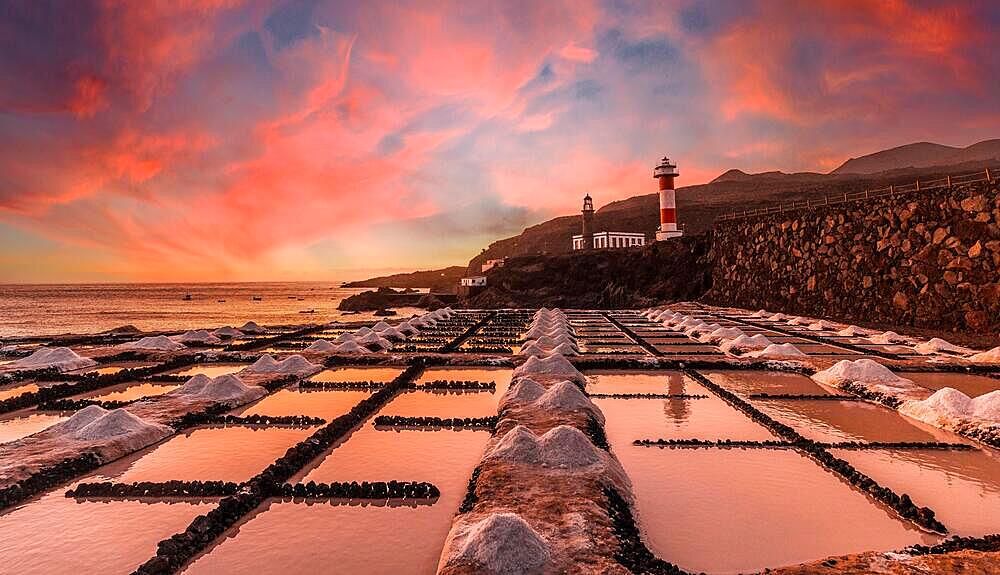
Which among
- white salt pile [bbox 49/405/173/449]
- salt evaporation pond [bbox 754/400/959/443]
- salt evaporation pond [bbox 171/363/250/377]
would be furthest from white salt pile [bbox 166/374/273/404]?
salt evaporation pond [bbox 754/400/959/443]

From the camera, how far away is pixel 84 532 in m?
5.94

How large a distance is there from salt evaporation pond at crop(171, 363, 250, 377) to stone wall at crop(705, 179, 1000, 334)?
→ 86.3 feet

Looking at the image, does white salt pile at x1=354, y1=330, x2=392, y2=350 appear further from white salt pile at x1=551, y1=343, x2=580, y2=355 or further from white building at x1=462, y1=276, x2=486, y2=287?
white building at x1=462, y1=276, x2=486, y2=287

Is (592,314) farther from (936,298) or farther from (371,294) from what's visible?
(371,294)

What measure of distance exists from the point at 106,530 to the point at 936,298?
27162 mm

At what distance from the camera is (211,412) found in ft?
34.9

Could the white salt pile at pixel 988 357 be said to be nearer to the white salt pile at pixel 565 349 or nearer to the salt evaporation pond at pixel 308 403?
the white salt pile at pixel 565 349

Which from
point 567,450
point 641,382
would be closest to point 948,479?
point 567,450

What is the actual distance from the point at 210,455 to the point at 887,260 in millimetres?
27750

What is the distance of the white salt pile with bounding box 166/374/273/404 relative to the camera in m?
11.5

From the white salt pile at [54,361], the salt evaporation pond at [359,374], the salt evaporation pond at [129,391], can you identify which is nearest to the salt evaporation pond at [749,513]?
the salt evaporation pond at [359,374]

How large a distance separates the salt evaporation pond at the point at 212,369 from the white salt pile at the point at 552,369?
8900mm

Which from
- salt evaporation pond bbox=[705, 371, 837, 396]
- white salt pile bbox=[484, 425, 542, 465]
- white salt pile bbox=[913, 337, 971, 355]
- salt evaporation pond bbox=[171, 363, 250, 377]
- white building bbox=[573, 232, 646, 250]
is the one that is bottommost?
salt evaporation pond bbox=[705, 371, 837, 396]

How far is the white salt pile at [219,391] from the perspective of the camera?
11.5 m
